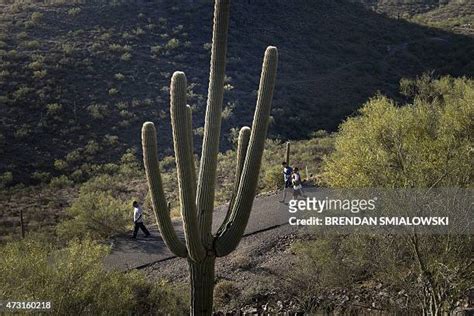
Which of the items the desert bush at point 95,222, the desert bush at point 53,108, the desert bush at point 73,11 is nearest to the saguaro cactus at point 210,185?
the desert bush at point 95,222

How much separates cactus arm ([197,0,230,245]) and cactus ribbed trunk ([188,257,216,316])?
0.31m

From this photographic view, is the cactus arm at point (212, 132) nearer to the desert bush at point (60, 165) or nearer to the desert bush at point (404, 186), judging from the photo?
the desert bush at point (404, 186)

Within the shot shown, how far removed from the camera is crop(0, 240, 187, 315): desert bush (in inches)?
316

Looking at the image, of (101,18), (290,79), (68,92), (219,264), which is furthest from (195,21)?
(219,264)

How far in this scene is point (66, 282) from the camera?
8.37 metres

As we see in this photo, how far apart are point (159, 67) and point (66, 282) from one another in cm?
2794

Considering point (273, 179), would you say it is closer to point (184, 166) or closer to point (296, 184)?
point (296, 184)

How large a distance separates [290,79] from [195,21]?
34.1 ft

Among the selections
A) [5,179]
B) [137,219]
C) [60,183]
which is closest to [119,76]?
[60,183]

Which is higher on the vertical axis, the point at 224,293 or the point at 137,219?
the point at 137,219

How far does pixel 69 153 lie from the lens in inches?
974

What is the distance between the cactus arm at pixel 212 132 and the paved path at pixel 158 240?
6074mm

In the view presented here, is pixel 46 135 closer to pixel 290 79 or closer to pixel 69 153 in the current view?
pixel 69 153

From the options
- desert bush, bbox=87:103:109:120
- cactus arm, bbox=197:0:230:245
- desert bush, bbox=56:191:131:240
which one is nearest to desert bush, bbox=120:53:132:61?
desert bush, bbox=87:103:109:120
